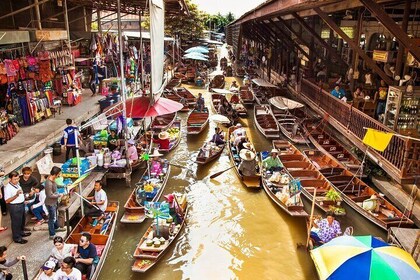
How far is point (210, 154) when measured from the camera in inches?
615

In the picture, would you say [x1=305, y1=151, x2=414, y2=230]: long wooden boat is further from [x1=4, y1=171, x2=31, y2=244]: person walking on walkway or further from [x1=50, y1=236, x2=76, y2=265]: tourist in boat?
[x1=4, y1=171, x2=31, y2=244]: person walking on walkway

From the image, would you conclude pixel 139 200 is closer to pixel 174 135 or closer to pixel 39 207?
pixel 39 207

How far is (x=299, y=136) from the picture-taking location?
17.7m

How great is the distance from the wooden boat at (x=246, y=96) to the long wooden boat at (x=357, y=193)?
33.9 feet

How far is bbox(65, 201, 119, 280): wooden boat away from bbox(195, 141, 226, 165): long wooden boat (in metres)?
Answer: 5.08

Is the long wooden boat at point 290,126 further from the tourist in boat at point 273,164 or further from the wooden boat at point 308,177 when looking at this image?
the tourist in boat at point 273,164

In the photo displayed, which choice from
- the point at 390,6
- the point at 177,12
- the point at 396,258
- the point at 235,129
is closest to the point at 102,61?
the point at 177,12

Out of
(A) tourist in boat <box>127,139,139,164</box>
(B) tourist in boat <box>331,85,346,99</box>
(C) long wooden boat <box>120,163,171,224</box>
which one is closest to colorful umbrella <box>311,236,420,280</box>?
(C) long wooden boat <box>120,163,171,224</box>

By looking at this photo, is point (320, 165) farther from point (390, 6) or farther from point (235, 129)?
point (390, 6)

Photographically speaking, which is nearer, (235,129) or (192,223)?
(192,223)

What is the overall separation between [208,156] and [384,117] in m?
7.01

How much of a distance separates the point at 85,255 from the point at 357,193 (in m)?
8.64

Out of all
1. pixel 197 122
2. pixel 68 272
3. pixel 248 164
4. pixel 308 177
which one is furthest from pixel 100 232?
pixel 197 122

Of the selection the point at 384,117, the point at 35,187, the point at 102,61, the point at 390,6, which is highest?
the point at 390,6
